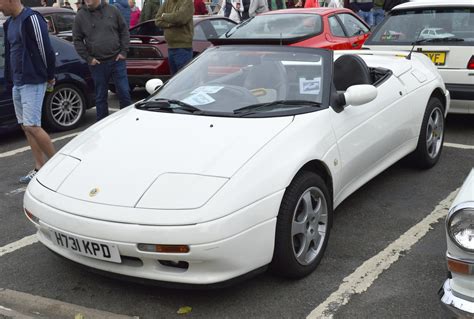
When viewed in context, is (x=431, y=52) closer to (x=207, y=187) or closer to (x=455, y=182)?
(x=455, y=182)

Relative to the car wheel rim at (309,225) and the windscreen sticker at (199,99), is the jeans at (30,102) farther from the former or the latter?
the car wheel rim at (309,225)

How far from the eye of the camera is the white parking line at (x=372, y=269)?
9.80 feet

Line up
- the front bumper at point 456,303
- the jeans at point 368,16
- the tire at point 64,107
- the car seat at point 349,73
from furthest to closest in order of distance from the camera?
the jeans at point 368,16, the tire at point 64,107, the car seat at point 349,73, the front bumper at point 456,303

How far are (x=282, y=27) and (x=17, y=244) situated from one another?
5.10 metres

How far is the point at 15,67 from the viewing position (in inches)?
200

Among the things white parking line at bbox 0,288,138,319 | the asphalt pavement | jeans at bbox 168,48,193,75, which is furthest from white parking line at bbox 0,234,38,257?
jeans at bbox 168,48,193,75

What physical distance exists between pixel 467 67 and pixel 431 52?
1.41 feet

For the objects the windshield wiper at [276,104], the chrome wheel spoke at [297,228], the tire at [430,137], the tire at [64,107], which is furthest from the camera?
the tire at [64,107]

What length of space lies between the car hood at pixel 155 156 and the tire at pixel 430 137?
2035 millimetres

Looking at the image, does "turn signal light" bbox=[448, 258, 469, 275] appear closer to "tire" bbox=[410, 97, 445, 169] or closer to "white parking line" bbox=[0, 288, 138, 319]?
"white parking line" bbox=[0, 288, 138, 319]

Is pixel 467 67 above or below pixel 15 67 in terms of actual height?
below

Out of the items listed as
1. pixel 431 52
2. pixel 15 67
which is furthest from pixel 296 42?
pixel 15 67

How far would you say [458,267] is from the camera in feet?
7.77

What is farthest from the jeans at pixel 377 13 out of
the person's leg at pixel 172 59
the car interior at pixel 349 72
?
the car interior at pixel 349 72
